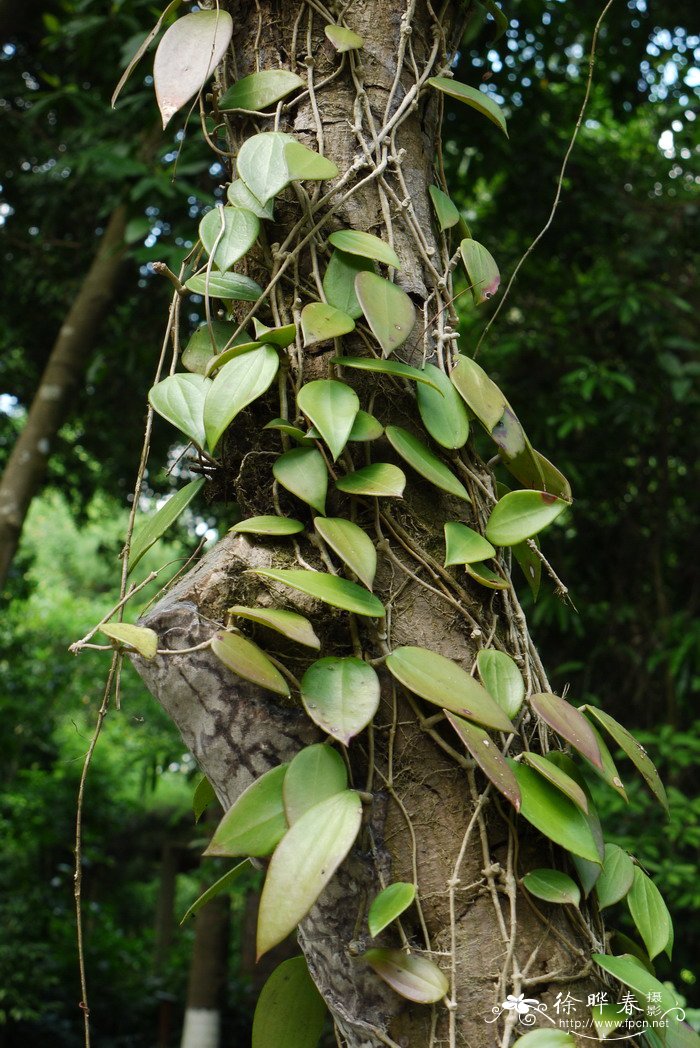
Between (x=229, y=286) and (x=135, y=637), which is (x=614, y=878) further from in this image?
(x=229, y=286)

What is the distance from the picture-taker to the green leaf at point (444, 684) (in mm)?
528

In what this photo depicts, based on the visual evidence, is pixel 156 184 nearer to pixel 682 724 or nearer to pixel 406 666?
pixel 406 666

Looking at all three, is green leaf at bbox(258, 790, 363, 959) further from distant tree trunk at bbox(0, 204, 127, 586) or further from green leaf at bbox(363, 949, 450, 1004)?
distant tree trunk at bbox(0, 204, 127, 586)

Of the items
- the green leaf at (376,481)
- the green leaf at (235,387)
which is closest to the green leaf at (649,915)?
the green leaf at (376,481)

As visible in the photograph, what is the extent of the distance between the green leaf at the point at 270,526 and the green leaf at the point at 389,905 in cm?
24

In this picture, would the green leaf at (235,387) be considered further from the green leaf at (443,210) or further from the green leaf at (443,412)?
the green leaf at (443,210)

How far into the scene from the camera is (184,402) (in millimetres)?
633

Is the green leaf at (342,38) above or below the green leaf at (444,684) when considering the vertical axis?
above

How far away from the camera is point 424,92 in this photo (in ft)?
2.36

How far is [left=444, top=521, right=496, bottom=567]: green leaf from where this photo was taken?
597mm

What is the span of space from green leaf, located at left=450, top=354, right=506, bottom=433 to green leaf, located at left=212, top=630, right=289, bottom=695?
0.25m

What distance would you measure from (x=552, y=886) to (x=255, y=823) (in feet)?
0.65

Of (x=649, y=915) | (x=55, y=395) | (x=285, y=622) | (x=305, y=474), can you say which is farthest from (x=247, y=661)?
(x=55, y=395)

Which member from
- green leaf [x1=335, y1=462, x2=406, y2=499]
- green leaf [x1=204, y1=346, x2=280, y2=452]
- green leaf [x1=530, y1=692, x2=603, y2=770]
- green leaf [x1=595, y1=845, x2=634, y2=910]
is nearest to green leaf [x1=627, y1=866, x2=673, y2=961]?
green leaf [x1=595, y1=845, x2=634, y2=910]
